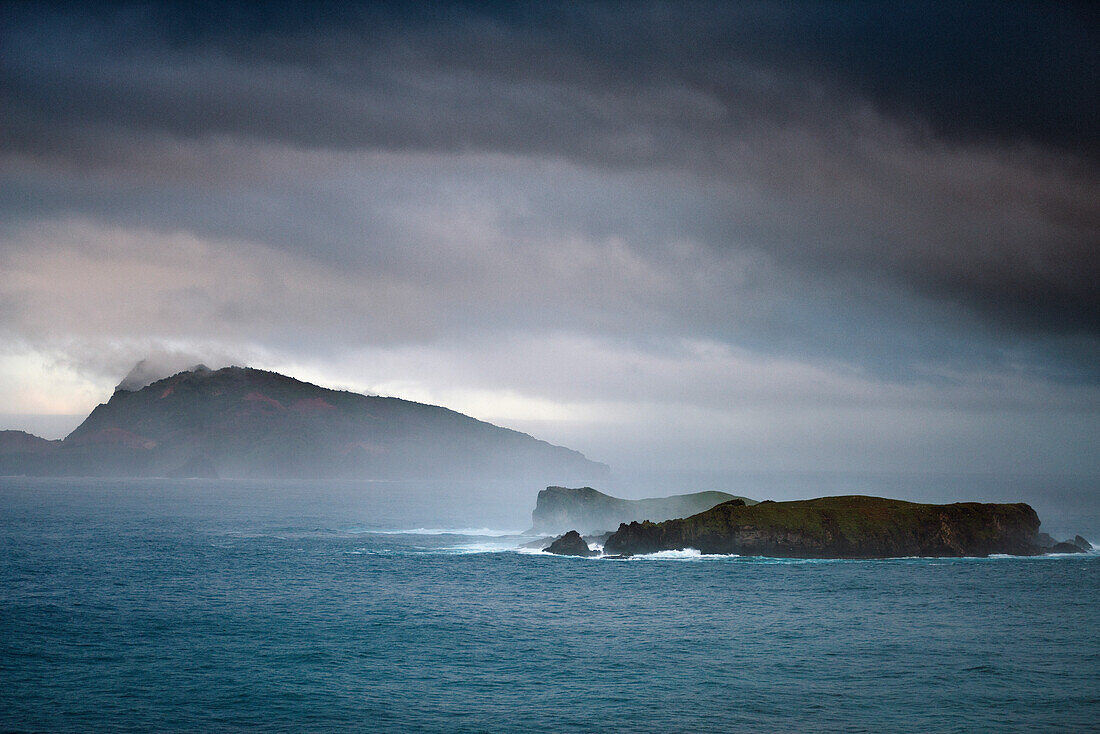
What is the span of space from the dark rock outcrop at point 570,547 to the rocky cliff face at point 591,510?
25.1 metres

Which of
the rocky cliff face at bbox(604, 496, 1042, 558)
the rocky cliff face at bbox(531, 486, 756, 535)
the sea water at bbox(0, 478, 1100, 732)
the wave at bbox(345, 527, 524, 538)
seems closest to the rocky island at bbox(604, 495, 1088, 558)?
the rocky cliff face at bbox(604, 496, 1042, 558)

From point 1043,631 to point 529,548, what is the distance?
72392mm

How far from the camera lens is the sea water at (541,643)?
4303 cm

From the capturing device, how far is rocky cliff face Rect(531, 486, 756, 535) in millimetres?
142375

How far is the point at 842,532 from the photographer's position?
354 feet

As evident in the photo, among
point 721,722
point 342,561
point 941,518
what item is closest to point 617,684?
point 721,722

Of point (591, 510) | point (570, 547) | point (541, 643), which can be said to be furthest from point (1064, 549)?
point (541, 643)

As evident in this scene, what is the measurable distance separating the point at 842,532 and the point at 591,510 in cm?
4805

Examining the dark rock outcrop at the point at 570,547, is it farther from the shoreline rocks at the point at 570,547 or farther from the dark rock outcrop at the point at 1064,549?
the dark rock outcrop at the point at 1064,549

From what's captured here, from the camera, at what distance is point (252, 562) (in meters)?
100

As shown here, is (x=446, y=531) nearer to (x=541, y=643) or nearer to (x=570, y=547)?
(x=570, y=547)

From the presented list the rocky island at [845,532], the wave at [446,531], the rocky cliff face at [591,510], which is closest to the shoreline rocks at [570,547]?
the rocky island at [845,532]

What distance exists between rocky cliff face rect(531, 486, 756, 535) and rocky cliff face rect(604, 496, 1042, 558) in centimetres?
2889

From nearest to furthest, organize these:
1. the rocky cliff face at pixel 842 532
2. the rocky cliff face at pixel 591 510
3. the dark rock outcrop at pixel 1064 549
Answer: the rocky cliff face at pixel 842 532 → the dark rock outcrop at pixel 1064 549 → the rocky cliff face at pixel 591 510
